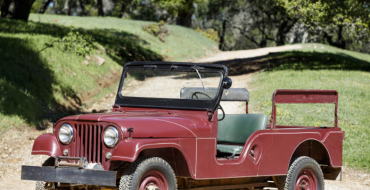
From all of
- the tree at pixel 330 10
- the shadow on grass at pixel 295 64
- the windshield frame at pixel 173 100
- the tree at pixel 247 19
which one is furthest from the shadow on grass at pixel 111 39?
the tree at pixel 247 19

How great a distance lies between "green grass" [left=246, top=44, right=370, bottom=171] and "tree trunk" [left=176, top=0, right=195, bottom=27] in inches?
873

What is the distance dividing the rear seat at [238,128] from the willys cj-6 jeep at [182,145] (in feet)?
0.05

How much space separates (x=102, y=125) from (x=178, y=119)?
877mm

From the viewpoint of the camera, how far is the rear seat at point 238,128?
6695 millimetres

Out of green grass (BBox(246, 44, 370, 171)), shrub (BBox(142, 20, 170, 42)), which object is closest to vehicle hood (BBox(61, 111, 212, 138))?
green grass (BBox(246, 44, 370, 171))

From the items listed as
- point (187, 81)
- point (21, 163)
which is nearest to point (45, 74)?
point (21, 163)

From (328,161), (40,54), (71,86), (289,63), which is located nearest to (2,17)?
(40,54)

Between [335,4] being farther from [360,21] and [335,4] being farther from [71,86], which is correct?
[71,86]

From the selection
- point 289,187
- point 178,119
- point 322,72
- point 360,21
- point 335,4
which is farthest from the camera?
point 360,21

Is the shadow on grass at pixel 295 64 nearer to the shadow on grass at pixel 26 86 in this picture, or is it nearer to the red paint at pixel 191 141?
the shadow on grass at pixel 26 86

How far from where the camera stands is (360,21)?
23.4 meters

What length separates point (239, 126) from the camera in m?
6.85

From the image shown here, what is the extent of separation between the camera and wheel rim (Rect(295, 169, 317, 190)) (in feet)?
21.3

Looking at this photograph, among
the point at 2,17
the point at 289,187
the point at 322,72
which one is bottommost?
the point at 289,187
